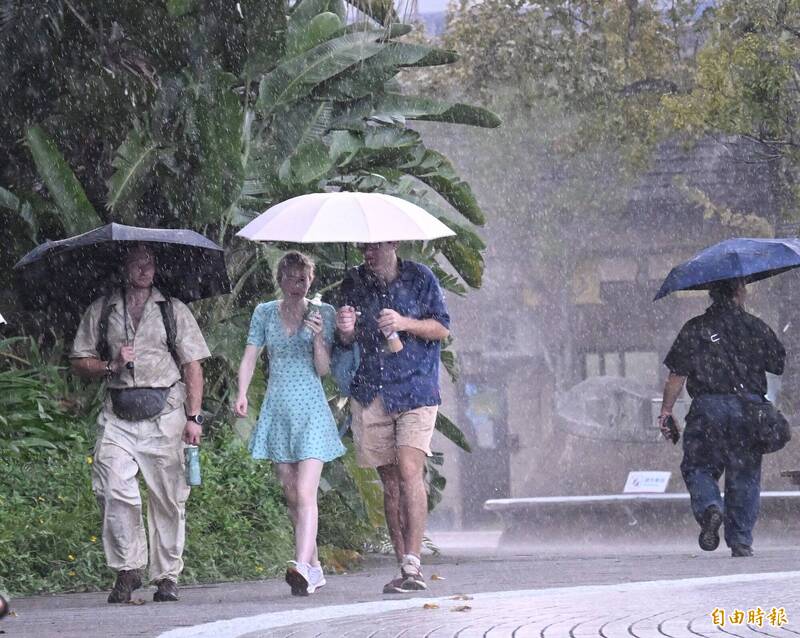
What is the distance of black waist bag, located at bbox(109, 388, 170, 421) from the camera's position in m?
8.69

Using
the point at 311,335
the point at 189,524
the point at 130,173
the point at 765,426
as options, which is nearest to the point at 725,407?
the point at 765,426

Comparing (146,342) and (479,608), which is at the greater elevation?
(146,342)

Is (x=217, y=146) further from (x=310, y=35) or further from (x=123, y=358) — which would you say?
(x=123, y=358)

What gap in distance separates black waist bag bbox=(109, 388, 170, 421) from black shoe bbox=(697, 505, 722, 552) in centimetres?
400

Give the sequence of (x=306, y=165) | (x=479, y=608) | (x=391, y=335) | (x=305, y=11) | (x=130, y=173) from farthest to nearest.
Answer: (x=305, y=11)
(x=306, y=165)
(x=130, y=173)
(x=391, y=335)
(x=479, y=608)

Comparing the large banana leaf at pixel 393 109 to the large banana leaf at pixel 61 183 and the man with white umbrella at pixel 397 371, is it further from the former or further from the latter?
the man with white umbrella at pixel 397 371

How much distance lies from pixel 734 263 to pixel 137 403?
437 cm

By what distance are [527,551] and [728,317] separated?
7202 mm

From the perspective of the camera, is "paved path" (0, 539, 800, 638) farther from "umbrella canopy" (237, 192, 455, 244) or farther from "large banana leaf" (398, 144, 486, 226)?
"large banana leaf" (398, 144, 486, 226)

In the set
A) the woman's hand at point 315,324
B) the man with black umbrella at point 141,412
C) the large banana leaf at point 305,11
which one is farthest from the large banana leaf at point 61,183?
the woman's hand at point 315,324

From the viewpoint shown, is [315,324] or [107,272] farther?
[107,272]

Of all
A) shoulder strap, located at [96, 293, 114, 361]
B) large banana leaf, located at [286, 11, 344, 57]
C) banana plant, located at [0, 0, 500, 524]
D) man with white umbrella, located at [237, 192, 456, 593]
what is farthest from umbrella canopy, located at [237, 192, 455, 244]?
large banana leaf, located at [286, 11, 344, 57]

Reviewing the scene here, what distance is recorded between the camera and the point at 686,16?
25062 millimetres

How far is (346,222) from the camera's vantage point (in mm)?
8703
